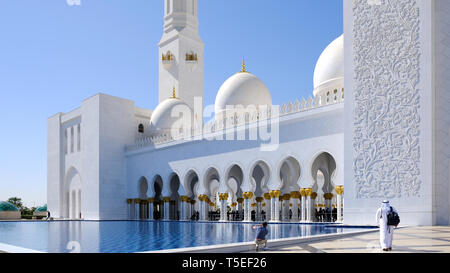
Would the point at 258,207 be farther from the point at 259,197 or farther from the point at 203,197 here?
the point at 203,197

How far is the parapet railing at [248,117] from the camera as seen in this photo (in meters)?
9.38

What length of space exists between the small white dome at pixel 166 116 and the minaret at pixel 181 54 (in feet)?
3.72

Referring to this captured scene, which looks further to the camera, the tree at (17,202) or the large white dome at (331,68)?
Answer: the tree at (17,202)

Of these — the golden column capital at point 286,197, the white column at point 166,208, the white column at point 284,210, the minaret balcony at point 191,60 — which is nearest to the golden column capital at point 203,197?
the white column at point 166,208

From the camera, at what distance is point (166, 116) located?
14.4 meters

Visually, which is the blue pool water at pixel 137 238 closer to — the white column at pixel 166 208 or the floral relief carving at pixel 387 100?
the floral relief carving at pixel 387 100

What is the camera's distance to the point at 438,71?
7184 millimetres

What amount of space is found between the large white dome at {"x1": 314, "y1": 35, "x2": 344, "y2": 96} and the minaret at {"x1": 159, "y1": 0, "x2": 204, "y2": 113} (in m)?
6.13

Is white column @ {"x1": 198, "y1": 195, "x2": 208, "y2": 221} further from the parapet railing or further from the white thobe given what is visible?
the white thobe
